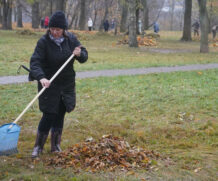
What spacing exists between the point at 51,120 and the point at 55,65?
2.29ft

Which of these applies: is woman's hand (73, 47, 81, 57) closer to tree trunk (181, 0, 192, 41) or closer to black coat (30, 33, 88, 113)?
black coat (30, 33, 88, 113)

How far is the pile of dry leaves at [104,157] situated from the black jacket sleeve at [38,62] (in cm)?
99

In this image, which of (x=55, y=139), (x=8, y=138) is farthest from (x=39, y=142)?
(x=8, y=138)

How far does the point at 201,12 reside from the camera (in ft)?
64.5

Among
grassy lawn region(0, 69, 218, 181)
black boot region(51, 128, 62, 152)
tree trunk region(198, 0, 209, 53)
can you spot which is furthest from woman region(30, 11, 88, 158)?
tree trunk region(198, 0, 209, 53)

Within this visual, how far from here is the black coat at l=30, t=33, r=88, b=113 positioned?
16.6 ft

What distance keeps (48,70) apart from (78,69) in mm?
8691

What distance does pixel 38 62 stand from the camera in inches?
198

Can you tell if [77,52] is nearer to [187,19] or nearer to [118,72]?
[118,72]

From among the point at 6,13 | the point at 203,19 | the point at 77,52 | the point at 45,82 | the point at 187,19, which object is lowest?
the point at 45,82

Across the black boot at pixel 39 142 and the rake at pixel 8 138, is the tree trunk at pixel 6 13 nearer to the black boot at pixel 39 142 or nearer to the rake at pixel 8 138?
the black boot at pixel 39 142

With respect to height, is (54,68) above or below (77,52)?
below

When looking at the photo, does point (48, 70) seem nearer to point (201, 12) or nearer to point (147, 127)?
point (147, 127)

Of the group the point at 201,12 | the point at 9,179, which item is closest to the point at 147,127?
the point at 9,179
